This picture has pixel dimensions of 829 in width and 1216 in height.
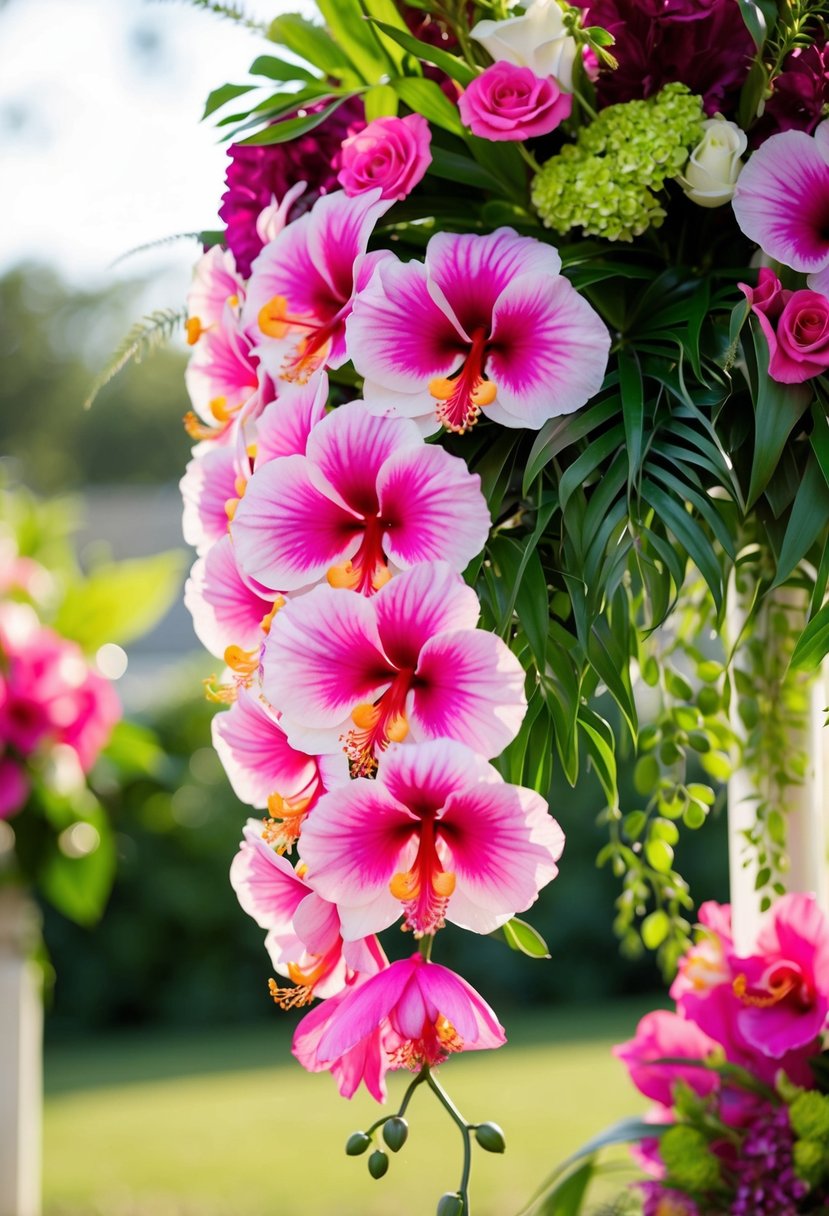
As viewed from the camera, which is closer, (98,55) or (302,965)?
(302,965)

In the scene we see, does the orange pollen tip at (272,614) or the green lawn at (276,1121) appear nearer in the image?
the orange pollen tip at (272,614)

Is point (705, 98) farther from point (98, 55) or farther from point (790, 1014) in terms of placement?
point (98, 55)

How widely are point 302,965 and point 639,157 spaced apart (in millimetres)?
430

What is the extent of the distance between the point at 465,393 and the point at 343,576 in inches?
4.0

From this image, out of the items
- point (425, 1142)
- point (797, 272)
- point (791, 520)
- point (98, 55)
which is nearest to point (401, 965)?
point (791, 520)

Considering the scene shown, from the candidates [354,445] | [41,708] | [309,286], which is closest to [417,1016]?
[354,445]

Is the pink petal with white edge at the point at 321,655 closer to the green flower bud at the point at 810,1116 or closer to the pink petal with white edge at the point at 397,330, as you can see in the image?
the pink petal with white edge at the point at 397,330

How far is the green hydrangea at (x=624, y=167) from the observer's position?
61 centimetres

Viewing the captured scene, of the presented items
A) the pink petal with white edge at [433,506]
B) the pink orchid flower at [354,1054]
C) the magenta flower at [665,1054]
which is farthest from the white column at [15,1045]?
the pink petal with white edge at [433,506]

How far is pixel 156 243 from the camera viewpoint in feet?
2.49

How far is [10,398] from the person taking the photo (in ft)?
48.4

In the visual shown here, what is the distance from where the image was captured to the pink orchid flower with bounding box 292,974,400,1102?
1.83 ft

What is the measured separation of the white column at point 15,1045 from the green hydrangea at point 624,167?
5.95 ft

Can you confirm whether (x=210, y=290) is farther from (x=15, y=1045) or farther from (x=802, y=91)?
(x=15, y=1045)
